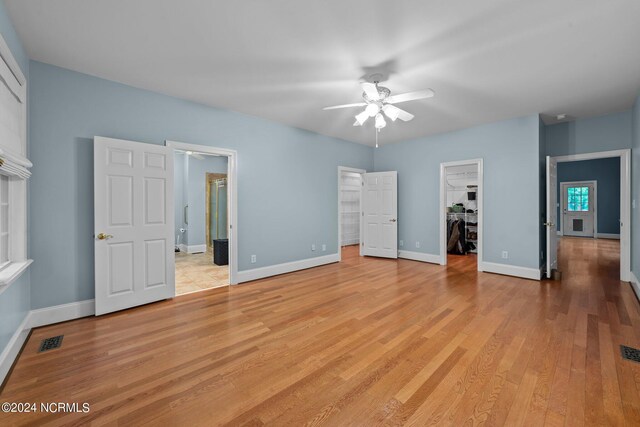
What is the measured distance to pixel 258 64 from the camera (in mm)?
2910

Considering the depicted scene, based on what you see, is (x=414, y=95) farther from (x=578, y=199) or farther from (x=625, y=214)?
(x=578, y=199)

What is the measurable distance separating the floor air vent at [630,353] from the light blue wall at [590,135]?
3.60 m

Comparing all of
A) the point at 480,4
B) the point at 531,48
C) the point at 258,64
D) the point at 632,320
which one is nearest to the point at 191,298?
the point at 258,64

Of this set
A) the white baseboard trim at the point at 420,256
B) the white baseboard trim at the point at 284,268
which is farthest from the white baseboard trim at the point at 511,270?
the white baseboard trim at the point at 284,268

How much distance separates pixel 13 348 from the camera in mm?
2234

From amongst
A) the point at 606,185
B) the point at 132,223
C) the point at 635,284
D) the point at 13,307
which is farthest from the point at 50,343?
the point at 606,185

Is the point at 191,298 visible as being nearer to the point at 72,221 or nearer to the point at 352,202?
the point at 72,221

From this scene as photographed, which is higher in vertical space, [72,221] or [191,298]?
[72,221]

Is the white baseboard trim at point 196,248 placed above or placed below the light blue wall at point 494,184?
below

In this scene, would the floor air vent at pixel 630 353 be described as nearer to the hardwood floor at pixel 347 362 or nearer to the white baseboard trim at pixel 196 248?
the hardwood floor at pixel 347 362

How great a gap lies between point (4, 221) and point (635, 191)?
7292 millimetres

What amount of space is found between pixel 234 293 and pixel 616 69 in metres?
5.22

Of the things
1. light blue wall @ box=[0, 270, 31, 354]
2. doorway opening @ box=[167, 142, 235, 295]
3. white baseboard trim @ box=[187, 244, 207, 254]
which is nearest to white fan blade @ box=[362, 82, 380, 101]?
light blue wall @ box=[0, 270, 31, 354]

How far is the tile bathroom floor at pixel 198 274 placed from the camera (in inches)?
168
